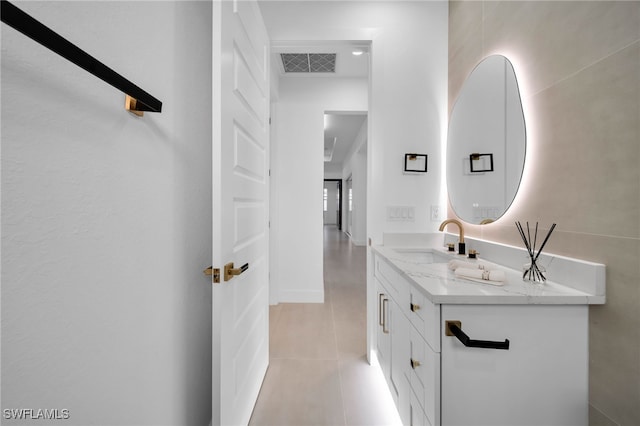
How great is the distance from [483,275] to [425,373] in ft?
1.49

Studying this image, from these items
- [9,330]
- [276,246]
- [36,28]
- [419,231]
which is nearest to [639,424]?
[419,231]

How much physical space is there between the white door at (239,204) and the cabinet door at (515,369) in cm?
85

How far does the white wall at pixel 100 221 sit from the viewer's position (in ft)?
1.65

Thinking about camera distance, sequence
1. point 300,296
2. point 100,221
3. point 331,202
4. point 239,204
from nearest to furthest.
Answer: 1. point 100,221
2. point 239,204
3. point 300,296
4. point 331,202

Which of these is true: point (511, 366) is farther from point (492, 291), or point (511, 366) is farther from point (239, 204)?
point (239, 204)

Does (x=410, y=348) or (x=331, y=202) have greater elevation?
(x=331, y=202)

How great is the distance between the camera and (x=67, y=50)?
1.65 ft

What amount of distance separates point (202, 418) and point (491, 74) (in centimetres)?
236

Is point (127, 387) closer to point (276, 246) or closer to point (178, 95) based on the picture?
point (178, 95)

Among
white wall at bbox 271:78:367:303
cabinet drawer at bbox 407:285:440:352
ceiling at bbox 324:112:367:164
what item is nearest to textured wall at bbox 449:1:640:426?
cabinet drawer at bbox 407:285:440:352

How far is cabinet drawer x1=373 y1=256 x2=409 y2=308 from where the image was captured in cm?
129

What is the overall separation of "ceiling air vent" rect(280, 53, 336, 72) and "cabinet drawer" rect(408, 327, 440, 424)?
109 inches

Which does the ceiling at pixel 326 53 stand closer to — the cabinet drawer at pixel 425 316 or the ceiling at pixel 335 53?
the ceiling at pixel 335 53

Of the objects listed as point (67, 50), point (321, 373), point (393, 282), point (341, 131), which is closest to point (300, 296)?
point (321, 373)
